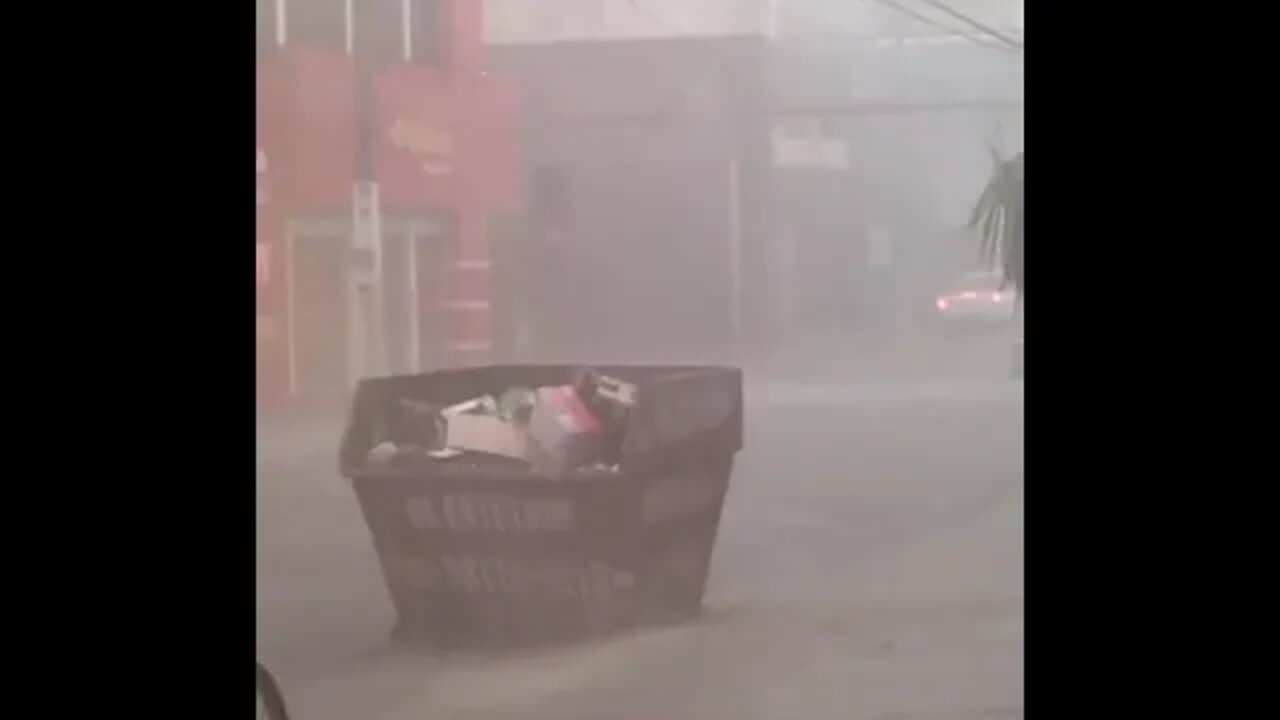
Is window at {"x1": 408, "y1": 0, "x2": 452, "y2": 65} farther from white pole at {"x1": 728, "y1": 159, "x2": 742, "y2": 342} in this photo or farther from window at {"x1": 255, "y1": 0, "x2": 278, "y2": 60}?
white pole at {"x1": 728, "y1": 159, "x2": 742, "y2": 342}

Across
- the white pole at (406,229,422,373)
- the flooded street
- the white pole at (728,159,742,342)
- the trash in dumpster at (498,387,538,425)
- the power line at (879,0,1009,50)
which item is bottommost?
the flooded street

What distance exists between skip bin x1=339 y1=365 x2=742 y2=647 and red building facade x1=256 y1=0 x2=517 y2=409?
0.16 ft

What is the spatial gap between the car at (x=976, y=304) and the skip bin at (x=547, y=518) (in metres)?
0.21

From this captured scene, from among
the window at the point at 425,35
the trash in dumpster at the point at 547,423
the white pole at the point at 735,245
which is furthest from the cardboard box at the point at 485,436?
the window at the point at 425,35

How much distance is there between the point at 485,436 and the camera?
4.54ft

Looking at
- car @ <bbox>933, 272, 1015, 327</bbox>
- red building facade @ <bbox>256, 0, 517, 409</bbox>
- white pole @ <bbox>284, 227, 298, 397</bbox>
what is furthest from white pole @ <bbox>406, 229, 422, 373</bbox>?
car @ <bbox>933, 272, 1015, 327</bbox>

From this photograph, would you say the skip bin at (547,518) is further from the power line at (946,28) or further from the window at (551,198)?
the power line at (946,28)

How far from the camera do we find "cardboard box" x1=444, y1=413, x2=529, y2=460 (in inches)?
54.2

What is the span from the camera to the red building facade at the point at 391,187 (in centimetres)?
139
